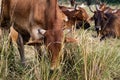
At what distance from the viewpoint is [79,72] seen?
5.89 m

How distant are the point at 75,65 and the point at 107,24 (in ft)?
24.1

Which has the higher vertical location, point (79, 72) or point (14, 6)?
point (14, 6)

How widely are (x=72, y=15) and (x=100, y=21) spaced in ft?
4.75

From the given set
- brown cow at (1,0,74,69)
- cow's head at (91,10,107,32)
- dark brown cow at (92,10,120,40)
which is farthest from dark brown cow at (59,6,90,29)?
brown cow at (1,0,74,69)

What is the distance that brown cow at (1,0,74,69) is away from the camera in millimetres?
5789

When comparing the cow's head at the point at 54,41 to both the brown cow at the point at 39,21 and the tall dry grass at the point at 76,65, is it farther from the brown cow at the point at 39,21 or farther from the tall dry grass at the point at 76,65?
the tall dry grass at the point at 76,65

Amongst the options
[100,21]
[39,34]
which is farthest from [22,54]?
[100,21]

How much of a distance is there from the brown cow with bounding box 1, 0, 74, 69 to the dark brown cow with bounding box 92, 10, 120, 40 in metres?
5.52

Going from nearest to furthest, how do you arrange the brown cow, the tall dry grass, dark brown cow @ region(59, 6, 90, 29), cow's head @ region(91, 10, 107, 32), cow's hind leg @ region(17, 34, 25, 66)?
the tall dry grass, the brown cow, cow's hind leg @ region(17, 34, 25, 66), cow's head @ region(91, 10, 107, 32), dark brown cow @ region(59, 6, 90, 29)

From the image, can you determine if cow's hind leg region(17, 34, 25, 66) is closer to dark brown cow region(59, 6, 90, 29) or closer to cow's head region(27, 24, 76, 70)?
cow's head region(27, 24, 76, 70)

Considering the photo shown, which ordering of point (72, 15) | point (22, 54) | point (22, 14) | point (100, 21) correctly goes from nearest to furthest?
point (22, 14) < point (22, 54) < point (100, 21) < point (72, 15)

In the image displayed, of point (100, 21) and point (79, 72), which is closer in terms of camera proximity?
point (79, 72)

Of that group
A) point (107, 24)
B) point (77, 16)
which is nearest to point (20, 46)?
point (107, 24)

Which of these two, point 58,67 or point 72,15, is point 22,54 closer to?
point 58,67
